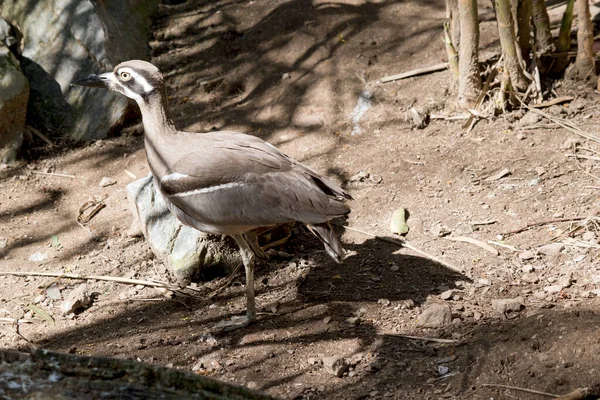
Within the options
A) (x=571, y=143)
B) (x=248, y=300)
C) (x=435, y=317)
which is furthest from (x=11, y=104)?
(x=571, y=143)

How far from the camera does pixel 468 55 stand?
5375 millimetres

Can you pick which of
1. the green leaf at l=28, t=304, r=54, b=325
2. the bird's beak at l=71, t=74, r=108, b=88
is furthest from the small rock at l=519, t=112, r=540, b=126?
the green leaf at l=28, t=304, r=54, b=325

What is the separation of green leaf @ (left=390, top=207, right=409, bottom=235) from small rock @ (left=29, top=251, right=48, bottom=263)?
2.31m

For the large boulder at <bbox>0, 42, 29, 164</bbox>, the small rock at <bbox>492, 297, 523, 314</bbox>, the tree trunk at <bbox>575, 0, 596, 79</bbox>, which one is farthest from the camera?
the large boulder at <bbox>0, 42, 29, 164</bbox>

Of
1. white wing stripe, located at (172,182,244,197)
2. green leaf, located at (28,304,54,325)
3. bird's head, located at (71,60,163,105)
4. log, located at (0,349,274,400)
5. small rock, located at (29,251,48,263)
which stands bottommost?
green leaf, located at (28,304,54,325)

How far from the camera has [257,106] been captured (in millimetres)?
6227

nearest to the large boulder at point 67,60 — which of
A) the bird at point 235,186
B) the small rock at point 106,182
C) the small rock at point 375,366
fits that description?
the small rock at point 106,182

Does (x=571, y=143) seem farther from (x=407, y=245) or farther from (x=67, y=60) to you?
(x=67, y=60)

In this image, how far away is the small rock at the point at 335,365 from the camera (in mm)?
3590

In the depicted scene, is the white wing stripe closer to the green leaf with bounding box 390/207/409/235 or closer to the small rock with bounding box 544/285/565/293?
A: the green leaf with bounding box 390/207/409/235

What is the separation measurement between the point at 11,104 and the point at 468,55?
354 centimetres

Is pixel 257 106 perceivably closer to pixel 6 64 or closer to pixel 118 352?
pixel 6 64

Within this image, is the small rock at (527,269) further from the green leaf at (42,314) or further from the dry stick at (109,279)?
the green leaf at (42,314)

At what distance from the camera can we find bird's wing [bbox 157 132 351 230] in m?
4.09
